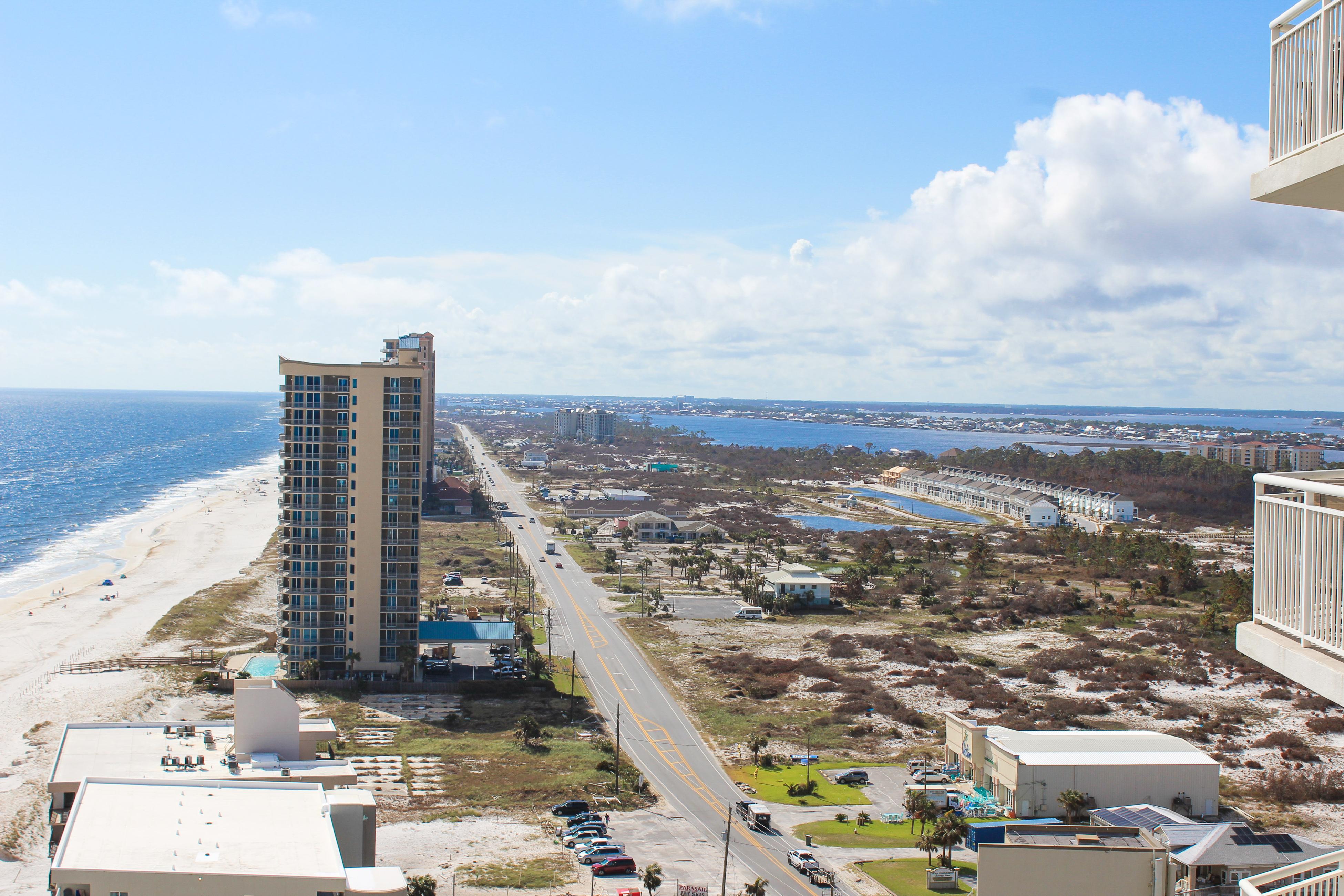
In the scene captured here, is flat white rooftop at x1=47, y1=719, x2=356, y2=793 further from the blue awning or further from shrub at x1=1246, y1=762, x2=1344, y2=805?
shrub at x1=1246, y1=762, x2=1344, y2=805

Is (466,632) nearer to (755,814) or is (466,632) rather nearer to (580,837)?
(580,837)

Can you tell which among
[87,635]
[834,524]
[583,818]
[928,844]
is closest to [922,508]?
[834,524]

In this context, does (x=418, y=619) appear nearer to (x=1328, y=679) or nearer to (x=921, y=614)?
(x=921, y=614)

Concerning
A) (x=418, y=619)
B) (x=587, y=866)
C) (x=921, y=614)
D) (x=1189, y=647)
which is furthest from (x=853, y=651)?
(x=587, y=866)

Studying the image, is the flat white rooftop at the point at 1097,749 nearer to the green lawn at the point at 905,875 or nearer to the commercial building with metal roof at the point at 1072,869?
the green lawn at the point at 905,875

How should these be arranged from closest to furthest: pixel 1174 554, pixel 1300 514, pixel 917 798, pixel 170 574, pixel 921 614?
pixel 1300 514, pixel 917 798, pixel 921 614, pixel 170 574, pixel 1174 554

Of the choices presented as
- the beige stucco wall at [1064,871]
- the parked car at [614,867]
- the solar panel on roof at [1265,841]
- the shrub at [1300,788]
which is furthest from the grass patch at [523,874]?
the shrub at [1300,788]
